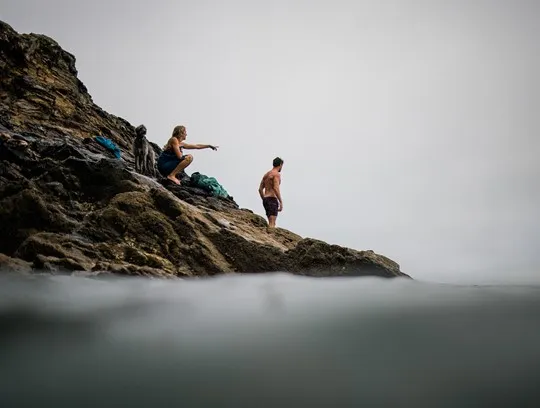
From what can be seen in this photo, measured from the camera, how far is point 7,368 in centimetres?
382

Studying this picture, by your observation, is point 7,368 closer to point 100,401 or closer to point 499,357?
point 100,401

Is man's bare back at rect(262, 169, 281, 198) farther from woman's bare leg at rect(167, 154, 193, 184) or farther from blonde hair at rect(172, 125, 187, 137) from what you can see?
blonde hair at rect(172, 125, 187, 137)

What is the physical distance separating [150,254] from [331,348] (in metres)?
Result: 4.43

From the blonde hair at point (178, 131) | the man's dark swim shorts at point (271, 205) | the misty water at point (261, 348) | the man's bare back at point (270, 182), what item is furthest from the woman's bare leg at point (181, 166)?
the misty water at point (261, 348)

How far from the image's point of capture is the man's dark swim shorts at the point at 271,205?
1185 cm

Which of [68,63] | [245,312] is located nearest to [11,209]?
[245,312]

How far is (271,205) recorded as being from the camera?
11859mm

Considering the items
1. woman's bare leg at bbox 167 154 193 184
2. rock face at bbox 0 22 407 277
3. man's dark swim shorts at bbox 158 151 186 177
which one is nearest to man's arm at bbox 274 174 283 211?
rock face at bbox 0 22 407 277

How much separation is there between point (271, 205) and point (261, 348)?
8057 millimetres

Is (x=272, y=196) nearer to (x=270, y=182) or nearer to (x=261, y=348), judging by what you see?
(x=270, y=182)

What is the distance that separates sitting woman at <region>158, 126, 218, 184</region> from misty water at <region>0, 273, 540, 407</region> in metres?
6.31

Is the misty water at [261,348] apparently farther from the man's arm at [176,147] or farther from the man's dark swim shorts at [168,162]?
the man's dark swim shorts at [168,162]

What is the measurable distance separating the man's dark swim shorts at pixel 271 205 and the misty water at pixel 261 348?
6.56 metres

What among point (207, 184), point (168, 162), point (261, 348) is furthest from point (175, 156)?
point (261, 348)
